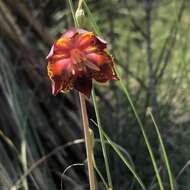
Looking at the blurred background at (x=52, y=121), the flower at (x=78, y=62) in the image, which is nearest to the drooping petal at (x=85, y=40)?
the flower at (x=78, y=62)

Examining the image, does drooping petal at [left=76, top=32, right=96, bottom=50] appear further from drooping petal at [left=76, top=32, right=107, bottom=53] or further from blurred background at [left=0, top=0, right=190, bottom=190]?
blurred background at [left=0, top=0, right=190, bottom=190]

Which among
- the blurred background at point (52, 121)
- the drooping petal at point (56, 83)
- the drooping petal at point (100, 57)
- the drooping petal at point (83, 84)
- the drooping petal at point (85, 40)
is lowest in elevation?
the blurred background at point (52, 121)

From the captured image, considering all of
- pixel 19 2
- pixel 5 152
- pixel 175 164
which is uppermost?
pixel 19 2

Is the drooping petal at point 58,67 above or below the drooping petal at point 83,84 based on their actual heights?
above

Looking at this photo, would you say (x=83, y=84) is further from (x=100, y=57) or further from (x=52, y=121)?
(x=52, y=121)

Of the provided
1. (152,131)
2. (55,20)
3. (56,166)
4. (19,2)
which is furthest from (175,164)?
(55,20)

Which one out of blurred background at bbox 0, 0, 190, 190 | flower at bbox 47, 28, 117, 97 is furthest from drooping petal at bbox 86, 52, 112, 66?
blurred background at bbox 0, 0, 190, 190

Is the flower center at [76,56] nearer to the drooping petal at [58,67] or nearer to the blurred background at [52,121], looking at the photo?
the drooping petal at [58,67]

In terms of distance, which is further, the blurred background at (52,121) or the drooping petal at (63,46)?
the blurred background at (52,121)

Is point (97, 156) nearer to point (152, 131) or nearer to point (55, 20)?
point (152, 131)
